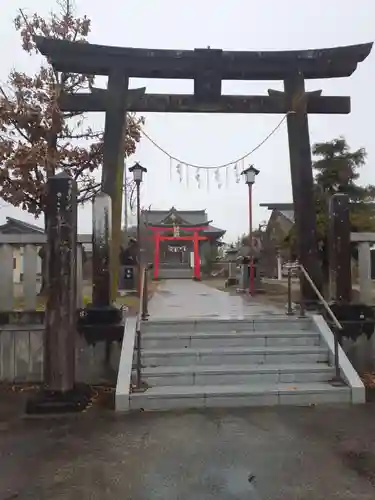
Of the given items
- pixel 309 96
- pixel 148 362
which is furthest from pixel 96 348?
pixel 309 96

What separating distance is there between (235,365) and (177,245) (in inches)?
1193

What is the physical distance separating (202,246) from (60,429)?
34.1 m

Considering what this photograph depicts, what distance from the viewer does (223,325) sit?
7.36m

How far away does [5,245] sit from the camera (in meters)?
7.42

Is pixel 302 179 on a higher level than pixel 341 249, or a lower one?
higher

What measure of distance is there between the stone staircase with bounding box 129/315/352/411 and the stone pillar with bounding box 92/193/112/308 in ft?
2.72

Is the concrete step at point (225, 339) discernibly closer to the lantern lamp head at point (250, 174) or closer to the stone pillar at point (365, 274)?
the stone pillar at point (365, 274)

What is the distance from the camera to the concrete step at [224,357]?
6.62 meters

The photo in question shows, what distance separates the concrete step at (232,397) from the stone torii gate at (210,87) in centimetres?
316

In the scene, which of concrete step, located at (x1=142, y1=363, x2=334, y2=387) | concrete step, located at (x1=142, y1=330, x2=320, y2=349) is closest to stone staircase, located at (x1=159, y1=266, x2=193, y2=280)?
concrete step, located at (x1=142, y1=330, x2=320, y2=349)

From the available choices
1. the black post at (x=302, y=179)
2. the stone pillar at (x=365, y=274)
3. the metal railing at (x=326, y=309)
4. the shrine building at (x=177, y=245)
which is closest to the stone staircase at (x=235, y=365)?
the metal railing at (x=326, y=309)

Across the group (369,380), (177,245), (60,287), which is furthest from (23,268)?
(177,245)

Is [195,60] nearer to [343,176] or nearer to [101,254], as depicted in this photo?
[101,254]

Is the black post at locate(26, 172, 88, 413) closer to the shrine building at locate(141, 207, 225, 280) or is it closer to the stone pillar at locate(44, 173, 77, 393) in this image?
the stone pillar at locate(44, 173, 77, 393)
